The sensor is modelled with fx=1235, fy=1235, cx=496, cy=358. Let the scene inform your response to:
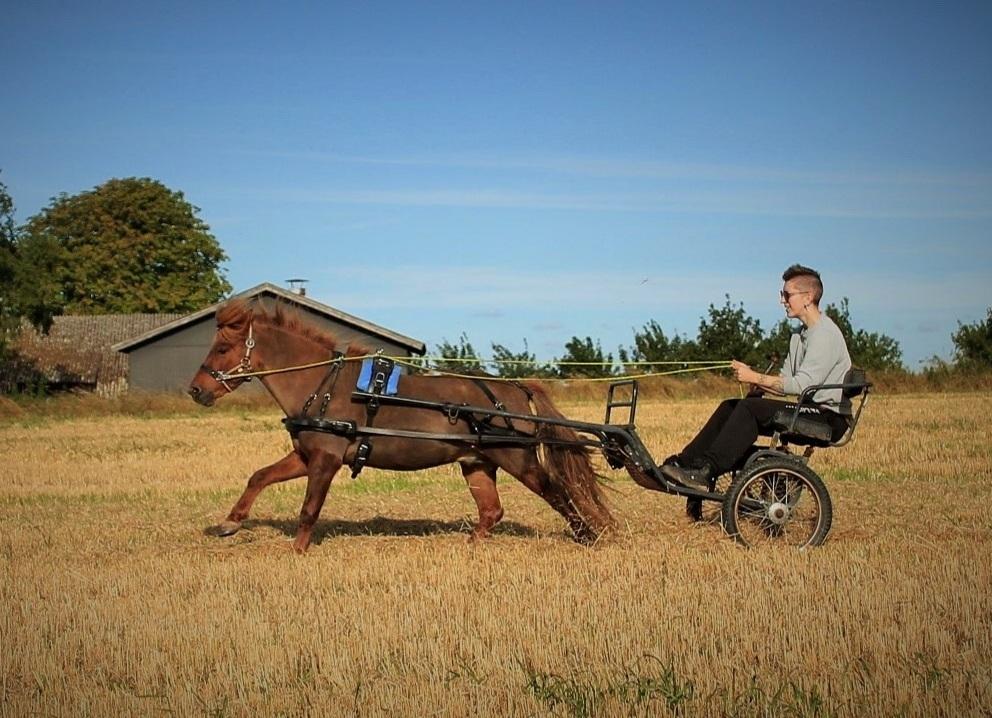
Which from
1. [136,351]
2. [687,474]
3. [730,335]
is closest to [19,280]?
[136,351]

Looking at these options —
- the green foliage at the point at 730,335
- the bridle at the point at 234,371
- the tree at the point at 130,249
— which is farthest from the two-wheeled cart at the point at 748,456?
the tree at the point at 130,249

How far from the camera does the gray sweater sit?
8688 mm

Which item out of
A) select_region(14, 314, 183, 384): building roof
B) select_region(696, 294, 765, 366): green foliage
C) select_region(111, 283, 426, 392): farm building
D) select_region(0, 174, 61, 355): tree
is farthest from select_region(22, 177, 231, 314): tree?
select_region(696, 294, 765, 366): green foliage

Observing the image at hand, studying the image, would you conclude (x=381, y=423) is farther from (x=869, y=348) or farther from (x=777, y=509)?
(x=869, y=348)

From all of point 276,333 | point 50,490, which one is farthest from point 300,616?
point 50,490

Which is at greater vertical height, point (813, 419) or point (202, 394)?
point (813, 419)

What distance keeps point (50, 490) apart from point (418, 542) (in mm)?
7796

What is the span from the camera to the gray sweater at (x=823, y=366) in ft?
28.5

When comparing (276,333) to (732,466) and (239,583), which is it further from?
(732,466)

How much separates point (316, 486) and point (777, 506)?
3.38 metres

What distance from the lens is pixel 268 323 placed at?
32.1ft

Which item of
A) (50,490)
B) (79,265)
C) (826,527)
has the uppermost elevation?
(79,265)

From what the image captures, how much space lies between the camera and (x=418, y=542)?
9.84 m

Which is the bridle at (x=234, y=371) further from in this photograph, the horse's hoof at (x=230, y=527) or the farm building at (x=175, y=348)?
the farm building at (x=175, y=348)
